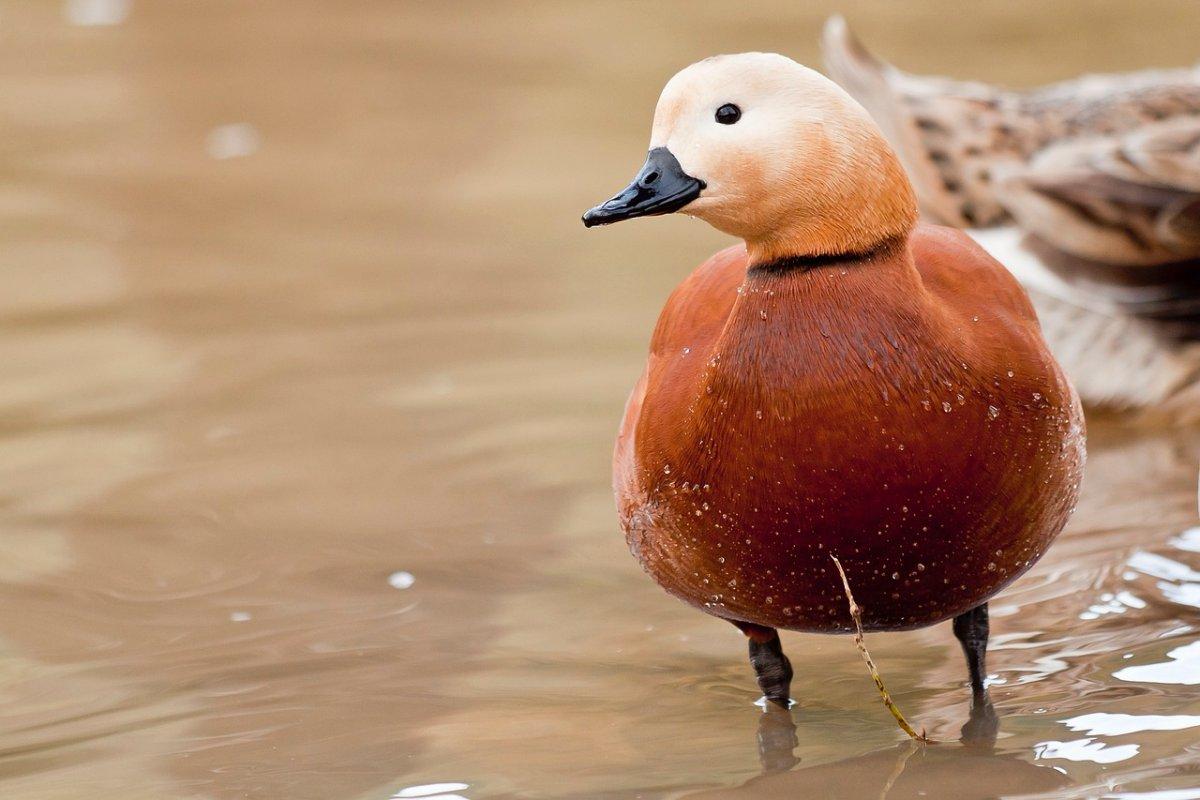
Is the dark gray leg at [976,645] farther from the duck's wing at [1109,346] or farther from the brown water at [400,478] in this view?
the duck's wing at [1109,346]

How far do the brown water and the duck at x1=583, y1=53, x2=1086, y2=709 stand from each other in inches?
17.5

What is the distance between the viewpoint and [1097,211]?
17.8 feet

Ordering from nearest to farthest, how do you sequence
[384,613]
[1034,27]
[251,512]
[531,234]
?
1. [384,613]
2. [251,512]
3. [531,234]
4. [1034,27]

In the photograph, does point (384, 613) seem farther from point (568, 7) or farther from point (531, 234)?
point (568, 7)

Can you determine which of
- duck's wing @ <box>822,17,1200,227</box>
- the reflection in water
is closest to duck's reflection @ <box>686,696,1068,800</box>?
the reflection in water

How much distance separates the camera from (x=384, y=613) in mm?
4293

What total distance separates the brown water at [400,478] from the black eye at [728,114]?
1.23 meters

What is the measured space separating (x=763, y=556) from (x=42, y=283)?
4.60 meters

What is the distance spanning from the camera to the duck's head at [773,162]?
9.39 ft

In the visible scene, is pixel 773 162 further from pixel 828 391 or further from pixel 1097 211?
pixel 1097 211

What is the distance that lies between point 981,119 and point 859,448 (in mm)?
3447

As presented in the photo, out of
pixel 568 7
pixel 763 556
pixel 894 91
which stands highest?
pixel 568 7

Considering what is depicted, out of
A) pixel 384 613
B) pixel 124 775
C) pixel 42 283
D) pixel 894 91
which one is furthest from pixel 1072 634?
pixel 42 283

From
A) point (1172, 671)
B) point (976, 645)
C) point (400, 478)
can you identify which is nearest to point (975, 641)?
point (976, 645)
